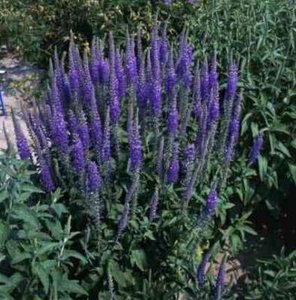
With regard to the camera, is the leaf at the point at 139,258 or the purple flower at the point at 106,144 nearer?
the purple flower at the point at 106,144

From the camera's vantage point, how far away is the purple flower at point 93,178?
9.32 ft

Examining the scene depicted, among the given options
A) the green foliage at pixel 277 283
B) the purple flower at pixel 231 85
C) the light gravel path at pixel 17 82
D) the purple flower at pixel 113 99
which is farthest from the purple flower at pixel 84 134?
the light gravel path at pixel 17 82

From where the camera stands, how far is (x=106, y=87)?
3314 mm

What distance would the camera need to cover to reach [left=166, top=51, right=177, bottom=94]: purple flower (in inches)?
129

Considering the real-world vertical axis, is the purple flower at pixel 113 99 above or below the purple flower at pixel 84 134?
above

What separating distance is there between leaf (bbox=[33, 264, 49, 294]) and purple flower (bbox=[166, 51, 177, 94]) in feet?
3.95

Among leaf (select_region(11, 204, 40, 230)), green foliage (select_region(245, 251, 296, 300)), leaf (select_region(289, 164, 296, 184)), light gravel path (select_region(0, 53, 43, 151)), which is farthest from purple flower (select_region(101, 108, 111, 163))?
light gravel path (select_region(0, 53, 43, 151))

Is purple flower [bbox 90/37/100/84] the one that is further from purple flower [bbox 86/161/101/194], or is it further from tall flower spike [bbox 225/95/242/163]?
tall flower spike [bbox 225/95/242/163]

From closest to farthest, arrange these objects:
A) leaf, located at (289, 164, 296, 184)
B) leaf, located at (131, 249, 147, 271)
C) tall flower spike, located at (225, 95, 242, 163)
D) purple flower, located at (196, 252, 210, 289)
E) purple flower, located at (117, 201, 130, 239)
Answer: purple flower, located at (117, 201, 130, 239), purple flower, located at (196, 252, 210, 289), leaf, located at (131, 249, 147, 271), tall flower spike, located at (225, 95, 242, 163), leaf, located at (289, 164, 296, 184)

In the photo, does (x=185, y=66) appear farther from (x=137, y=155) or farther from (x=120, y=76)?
(x=137, y=155)

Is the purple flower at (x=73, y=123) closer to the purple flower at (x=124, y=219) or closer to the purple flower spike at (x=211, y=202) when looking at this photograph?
the purple flower at (x=124, y=219)

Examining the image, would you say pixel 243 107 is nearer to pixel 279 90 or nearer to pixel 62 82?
pixel 279 90

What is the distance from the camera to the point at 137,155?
296 cm

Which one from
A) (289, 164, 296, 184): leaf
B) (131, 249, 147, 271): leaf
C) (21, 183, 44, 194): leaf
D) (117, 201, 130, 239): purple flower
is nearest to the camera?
(21, 183, 44, 194): leaf
